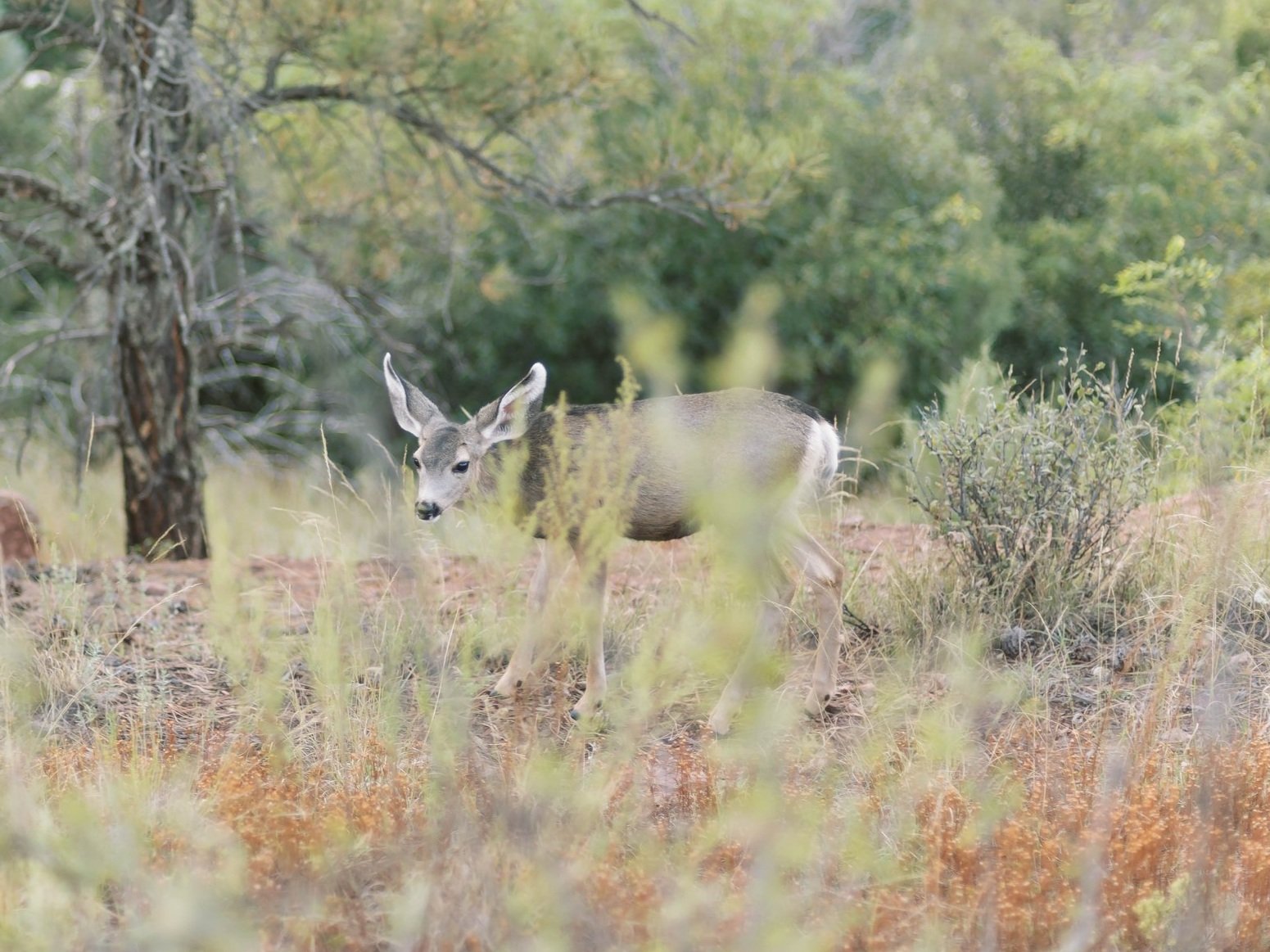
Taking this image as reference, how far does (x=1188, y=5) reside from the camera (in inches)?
739

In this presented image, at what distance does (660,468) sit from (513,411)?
A: 1.88 ft

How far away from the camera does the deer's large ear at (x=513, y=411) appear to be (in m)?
5.14

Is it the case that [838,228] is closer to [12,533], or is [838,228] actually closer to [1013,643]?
[12,533]

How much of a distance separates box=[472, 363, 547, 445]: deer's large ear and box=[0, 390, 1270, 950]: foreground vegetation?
37 cm

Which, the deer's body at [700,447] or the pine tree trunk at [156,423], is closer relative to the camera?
the deer's body at [700,447]

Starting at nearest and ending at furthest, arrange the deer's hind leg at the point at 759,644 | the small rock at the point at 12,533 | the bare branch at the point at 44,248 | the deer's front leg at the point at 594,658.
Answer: the deer's hind leg at the point at 759,644, the deer's front leg at the point at 594,658, the small rock at the point at 12,533, the bare branch at the point at 44,248

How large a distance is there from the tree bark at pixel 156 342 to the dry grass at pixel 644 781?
255 centimetres

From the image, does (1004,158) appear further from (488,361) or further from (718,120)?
(718,120)

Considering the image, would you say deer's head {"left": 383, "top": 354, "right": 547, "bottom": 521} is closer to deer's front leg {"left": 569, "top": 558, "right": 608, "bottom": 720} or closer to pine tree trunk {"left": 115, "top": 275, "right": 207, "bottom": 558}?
deer's front leg {"left": 569, "top": 558, "right": 608, "bottom": 720}

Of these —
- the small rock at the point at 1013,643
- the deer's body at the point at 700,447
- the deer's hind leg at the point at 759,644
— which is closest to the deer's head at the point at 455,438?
the deer's body at the point at 700,447

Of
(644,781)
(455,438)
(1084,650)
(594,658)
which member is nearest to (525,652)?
(594,658)

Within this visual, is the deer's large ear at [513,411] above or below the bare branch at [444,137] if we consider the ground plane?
below

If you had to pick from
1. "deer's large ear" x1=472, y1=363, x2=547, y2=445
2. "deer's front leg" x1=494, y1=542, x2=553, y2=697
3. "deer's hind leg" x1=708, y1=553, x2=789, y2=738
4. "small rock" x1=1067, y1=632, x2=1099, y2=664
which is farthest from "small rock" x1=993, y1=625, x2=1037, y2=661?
"deer's large ear" x1=472, y1=363, x2=547, y2=445

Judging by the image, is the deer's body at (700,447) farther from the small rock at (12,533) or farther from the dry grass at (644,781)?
the small rock at (12,533)
